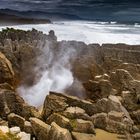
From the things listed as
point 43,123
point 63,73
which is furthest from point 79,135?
point 63,73

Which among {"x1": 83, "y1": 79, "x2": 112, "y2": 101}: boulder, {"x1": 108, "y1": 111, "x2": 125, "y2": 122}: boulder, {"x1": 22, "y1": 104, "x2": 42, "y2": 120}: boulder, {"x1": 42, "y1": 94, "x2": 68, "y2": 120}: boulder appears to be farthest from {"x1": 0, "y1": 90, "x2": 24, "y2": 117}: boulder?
{"x1": 108, "y1": 111, "x2": 125, "y2": 122}: boulder

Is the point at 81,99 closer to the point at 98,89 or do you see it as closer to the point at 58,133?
the point at 98,89

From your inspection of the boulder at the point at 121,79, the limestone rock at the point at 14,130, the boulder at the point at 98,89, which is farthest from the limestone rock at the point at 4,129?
the boulder at the point at 121,79

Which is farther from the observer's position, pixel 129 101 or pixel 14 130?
pixel 129 101

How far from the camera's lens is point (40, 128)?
555 inches

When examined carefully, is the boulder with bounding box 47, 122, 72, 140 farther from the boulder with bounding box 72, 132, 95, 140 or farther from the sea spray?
the sea spray

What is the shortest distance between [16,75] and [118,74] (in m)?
4.78

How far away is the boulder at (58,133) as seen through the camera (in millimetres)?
13078

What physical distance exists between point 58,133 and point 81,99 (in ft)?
12.0

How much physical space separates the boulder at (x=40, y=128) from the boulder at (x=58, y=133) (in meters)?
0.37

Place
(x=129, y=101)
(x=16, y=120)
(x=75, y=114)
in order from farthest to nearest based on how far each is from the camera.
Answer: (x=129, y=101) → (x=16, y=120) → (x=75, y=114)

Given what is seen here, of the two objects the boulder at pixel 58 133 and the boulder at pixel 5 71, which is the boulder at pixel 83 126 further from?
the boulder at pixel 5 71

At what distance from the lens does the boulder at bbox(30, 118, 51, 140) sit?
1394cm

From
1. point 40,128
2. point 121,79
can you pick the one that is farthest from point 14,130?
point 121,79
